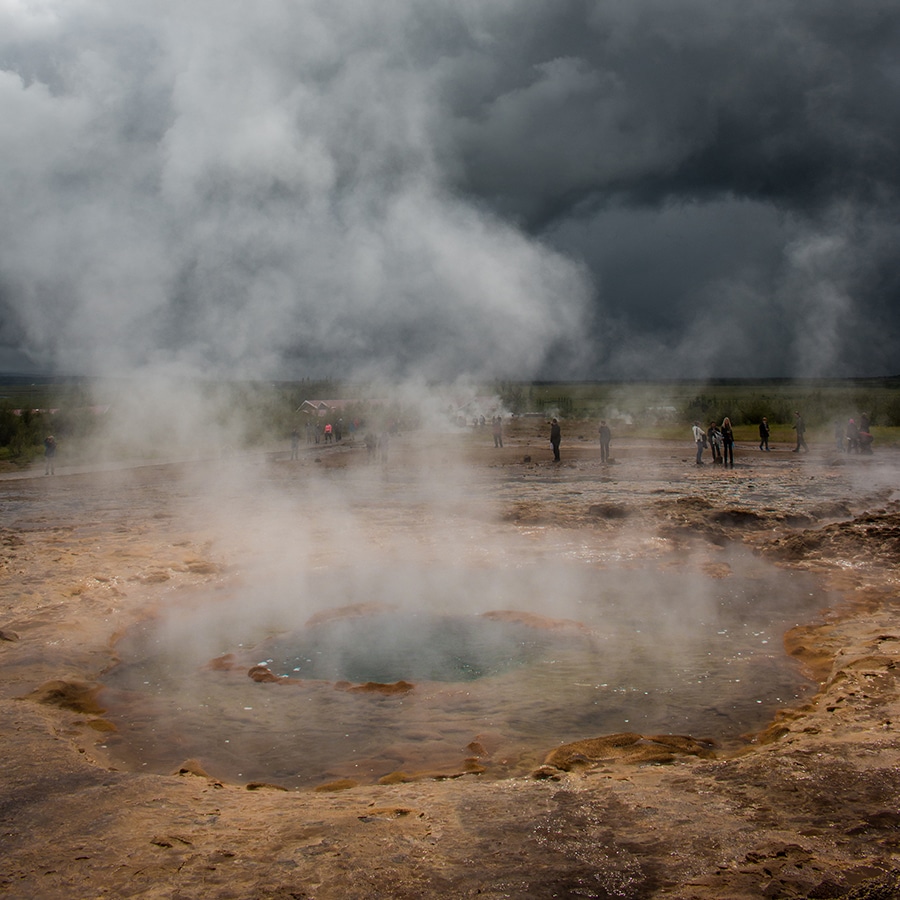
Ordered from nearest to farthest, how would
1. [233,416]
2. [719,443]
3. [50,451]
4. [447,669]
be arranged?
[447,669] < [719,443] < [50,451] < [233,416]

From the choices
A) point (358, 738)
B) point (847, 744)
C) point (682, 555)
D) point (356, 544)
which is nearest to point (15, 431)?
point (356, 544)

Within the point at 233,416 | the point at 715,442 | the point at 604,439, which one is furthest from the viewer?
the point at 604,439

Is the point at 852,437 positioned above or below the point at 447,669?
above

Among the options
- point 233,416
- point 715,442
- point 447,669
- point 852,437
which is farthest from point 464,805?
point 852,437

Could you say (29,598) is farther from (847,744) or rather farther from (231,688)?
(847,744)

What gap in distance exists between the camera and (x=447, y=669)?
7.05 m

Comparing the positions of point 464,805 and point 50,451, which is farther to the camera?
point 50,451

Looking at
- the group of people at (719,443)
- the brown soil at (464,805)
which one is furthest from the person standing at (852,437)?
the brown soil at (464,805)

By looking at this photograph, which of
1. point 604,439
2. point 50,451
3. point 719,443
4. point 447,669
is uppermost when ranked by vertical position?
point 50,451

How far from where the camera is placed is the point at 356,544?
12422mm

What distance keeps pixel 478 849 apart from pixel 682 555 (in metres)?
8.64

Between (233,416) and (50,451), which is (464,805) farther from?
(50,451)

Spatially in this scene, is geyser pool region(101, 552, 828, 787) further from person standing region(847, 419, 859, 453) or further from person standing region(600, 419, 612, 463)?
person standing region(847, 419, 859, 453)

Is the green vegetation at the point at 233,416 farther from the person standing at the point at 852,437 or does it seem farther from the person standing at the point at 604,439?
the person standing at the point at 604,439
